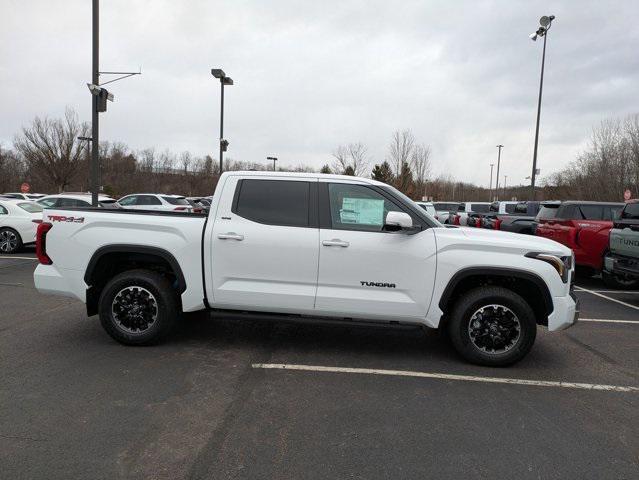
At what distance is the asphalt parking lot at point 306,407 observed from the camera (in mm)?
2936

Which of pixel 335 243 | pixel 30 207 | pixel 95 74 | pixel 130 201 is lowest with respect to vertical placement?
pixel 30 207

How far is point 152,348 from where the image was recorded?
4988 millimetres

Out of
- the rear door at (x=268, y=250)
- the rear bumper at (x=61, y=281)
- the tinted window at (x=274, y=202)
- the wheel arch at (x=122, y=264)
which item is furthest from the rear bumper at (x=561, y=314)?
the rear bumper at (x=61, y=281)

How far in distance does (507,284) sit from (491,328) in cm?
53

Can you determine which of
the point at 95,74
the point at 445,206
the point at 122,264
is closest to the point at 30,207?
the point at 95,74

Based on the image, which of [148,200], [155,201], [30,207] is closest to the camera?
[30,207]

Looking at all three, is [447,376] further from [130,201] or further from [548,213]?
[130,201]

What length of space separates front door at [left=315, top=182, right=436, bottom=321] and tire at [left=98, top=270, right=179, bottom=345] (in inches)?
65.0

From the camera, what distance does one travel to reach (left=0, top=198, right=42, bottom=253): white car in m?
12.5

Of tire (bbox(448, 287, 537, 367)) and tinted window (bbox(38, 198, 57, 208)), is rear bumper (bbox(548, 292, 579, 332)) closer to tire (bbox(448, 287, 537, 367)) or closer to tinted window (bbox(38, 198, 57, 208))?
tire (bbox(448, 287, 537, 367))

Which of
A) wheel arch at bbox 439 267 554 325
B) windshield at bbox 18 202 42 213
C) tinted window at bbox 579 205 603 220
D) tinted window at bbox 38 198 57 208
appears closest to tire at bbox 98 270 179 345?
wheel arch at bbox 439 267 554 325

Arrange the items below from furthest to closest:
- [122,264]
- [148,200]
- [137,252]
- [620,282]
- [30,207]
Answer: [148,200]
[30,207]
[620,282]
[122,264]
[137,252]

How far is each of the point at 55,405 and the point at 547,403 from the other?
159 inches

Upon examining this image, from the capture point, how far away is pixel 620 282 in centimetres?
969
